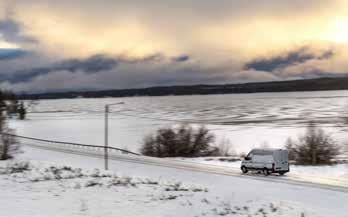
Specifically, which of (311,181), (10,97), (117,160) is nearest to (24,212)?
(311,181)

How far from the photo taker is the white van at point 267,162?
1682 inches

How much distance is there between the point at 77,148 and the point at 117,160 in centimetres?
2025

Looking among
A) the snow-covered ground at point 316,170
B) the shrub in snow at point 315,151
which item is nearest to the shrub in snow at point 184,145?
the snow-covered ground at point 316,170

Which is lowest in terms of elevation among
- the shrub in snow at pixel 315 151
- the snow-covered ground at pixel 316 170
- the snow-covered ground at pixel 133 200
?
the snow-covered ground at pixel 316 170

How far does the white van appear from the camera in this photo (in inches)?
1682

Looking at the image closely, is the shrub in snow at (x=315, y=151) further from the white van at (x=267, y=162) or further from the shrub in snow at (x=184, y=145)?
the shrub in snow at (x=184, y=145)

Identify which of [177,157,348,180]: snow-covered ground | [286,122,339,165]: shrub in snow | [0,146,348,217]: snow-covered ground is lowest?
[177,157,348,180]: snow-covered ground

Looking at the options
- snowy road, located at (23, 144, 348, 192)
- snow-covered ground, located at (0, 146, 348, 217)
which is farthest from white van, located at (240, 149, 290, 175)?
snow-covered ground, located at (0, 146, 348, 217)

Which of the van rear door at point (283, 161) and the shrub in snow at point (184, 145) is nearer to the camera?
the van rear door at point (283, 161)

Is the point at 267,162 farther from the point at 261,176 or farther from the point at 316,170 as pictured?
the point at 316,170

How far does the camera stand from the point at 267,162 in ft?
141

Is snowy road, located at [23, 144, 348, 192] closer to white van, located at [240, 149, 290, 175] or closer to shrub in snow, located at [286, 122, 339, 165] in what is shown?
white van, located at [240, 149, 290, 175]

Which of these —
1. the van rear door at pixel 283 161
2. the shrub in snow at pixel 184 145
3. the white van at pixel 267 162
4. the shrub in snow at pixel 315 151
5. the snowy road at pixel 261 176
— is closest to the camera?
the snowy road at pixel 261 176

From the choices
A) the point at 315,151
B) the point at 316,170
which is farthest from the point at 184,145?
the point at 316,170
